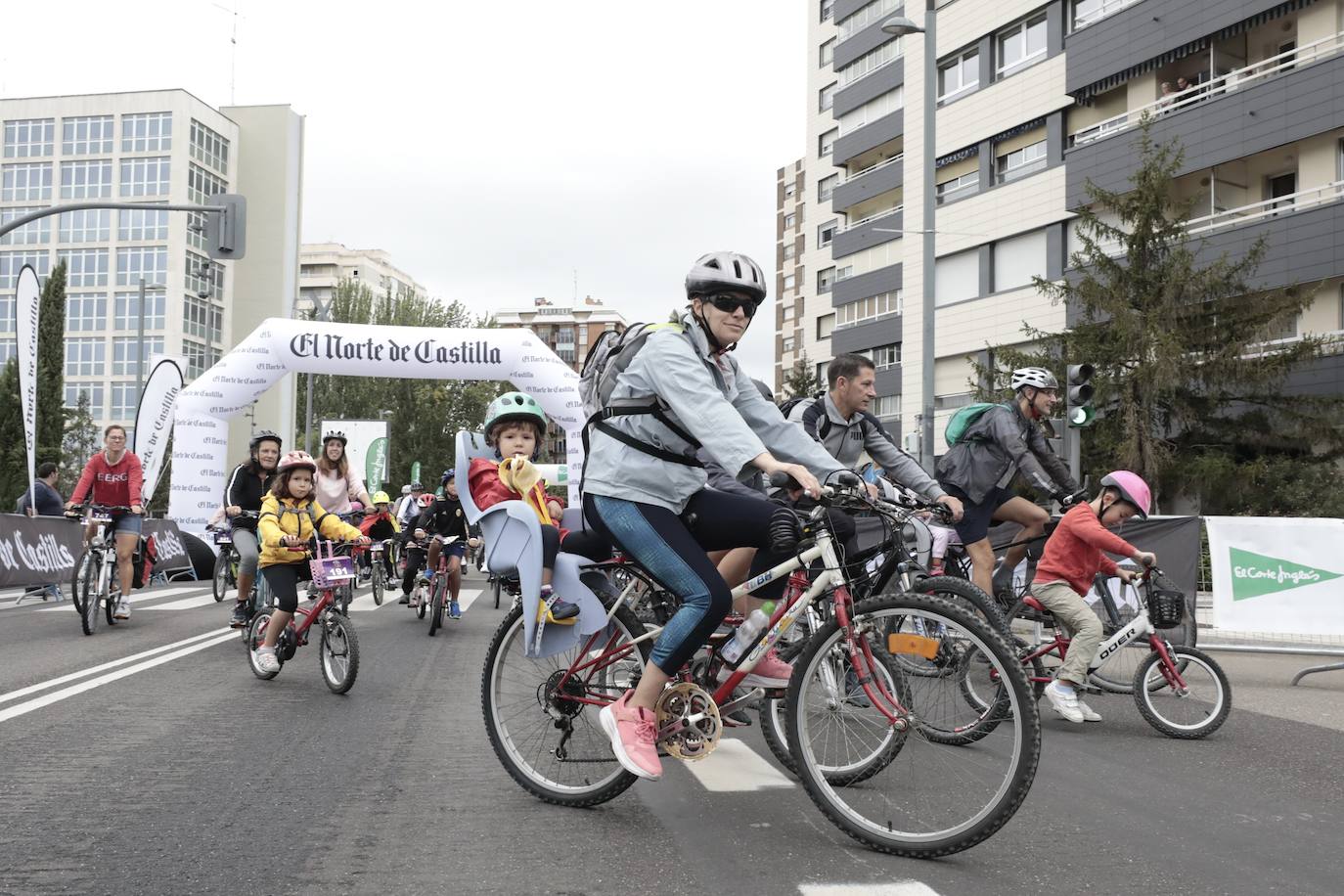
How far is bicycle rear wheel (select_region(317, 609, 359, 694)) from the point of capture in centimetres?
761

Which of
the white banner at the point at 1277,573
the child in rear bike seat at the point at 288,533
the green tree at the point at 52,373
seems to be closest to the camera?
the child in rear bike seat at the point at 288,533

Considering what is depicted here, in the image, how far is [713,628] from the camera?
4.15m

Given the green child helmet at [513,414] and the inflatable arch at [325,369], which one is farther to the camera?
the inflatable arch at [325,369]

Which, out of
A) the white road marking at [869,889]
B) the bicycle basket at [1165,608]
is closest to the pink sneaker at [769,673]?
the white road marking at [869,889]

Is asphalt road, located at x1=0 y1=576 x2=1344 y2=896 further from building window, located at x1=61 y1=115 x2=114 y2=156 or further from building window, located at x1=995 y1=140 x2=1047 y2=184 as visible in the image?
building window, located at x1=61 y1=115 x2=114 y2=156

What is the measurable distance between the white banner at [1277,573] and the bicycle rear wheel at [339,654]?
6.77m

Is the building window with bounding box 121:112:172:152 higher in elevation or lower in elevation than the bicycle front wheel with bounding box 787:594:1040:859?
higher

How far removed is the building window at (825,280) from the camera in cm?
6582

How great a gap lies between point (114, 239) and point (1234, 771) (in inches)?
3332

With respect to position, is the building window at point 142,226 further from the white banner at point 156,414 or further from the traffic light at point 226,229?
the traffic light at point 226,229

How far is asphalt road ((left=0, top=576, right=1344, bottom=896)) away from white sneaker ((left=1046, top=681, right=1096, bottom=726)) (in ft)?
0.39

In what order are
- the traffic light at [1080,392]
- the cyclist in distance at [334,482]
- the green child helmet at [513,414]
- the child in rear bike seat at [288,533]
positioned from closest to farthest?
the green child helmet at [513,414]
the child in rear bike seat at [288,533]
the cyclist in distance at [334,482]
the traffic light at [1080,392]

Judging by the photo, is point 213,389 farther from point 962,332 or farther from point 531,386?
point 962,332

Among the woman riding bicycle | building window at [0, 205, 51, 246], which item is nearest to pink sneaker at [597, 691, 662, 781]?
the woman riding bicycle
